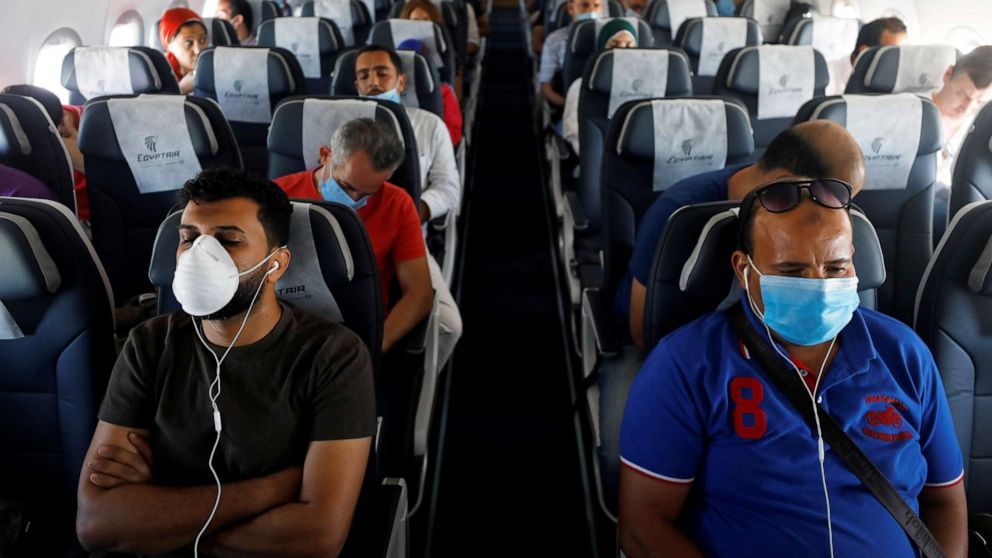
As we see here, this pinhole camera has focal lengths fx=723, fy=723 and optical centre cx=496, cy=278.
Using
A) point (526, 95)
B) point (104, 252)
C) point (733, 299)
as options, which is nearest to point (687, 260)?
point (733, 299)

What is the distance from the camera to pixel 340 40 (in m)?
5.43

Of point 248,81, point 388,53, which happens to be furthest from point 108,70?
point 388,53

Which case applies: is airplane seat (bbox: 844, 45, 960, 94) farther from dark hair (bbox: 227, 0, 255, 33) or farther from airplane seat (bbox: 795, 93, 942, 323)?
dark hair (bbox: 227, 0, 255, 33)

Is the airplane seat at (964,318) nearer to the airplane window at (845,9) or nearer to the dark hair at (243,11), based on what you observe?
the airplane window at (845,9)

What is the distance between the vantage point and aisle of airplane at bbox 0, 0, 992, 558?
5.10 feet

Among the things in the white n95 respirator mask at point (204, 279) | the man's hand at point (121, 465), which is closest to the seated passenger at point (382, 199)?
the white n95 respirator mask at point (204, 279)

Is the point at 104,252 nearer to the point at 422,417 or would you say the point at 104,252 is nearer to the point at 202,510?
the point at 422,417

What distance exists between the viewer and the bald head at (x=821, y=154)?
1.95m

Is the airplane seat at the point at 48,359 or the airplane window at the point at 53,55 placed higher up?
the airplane window at the point at 53,55

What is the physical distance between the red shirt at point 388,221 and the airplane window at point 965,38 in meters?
4.29

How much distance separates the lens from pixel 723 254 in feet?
5.70

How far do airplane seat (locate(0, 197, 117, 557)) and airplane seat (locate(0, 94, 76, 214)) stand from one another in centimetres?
114

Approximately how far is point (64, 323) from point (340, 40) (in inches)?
164

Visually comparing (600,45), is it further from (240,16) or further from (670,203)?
(240,16)
